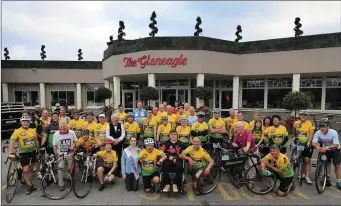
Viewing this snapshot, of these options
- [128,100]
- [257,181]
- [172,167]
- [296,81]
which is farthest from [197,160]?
[128,100]

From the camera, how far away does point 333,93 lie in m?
15.6

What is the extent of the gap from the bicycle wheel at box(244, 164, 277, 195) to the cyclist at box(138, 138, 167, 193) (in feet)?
7.13

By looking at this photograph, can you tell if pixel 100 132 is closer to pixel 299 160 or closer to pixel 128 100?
pixel 299 160

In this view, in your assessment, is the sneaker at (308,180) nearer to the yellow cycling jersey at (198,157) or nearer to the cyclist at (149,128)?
the yellow cycling jersey at (198,157)

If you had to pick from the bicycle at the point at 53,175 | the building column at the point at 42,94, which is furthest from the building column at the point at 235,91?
the building column at the point at 42,94

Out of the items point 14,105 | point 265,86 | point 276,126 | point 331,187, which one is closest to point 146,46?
point 14,105

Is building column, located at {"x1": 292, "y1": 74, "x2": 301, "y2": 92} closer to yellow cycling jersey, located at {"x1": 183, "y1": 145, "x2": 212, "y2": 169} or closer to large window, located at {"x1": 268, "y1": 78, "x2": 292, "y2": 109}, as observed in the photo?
large window, located at {"x1": 268, "y1": 78, "x2": 292, "y2": 109}

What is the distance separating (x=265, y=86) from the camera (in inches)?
692

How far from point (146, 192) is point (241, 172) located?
Result: 2488 millimetres

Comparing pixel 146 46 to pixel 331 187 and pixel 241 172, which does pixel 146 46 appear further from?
pixel 331 187

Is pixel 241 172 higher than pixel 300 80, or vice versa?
pixel 300 80

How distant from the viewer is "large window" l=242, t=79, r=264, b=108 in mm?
17828

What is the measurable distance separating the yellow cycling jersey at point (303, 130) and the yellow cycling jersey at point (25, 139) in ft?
22.8

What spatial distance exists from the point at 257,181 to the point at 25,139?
588cm
